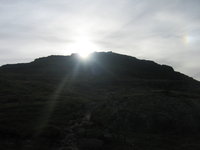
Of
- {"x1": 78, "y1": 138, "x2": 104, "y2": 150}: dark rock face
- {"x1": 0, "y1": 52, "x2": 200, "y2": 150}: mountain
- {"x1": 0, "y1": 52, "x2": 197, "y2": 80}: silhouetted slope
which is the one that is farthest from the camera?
{"x1": 0, "y1": 52, "x2": 197, "y2": 80}: silhouetted slope

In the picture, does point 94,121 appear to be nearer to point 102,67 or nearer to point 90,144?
point 90,144

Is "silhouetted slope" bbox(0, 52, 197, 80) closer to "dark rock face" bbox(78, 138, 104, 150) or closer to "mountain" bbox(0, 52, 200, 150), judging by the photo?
"mountain" bbox(0, 52, 200, 150)

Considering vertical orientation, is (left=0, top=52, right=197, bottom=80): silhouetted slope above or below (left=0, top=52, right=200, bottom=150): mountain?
above

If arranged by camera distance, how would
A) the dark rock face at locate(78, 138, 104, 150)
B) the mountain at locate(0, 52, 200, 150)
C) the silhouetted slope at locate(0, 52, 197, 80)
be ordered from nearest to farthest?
the dark rock face at locate(78, 138, 104, 150) < the mountain at locate(0, 52, 200, 150) < the silhouetted slope at locate(0, 52, 197, 80)

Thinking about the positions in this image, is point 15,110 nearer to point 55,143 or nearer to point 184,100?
point 55,143

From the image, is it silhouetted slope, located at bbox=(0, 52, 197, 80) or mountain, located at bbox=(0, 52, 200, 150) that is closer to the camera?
mountain, located at bbox=(0, 52, 200, 150)

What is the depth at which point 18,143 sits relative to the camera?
152 ft

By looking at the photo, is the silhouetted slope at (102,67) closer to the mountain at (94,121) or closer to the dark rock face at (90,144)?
the mountain at (94,121)

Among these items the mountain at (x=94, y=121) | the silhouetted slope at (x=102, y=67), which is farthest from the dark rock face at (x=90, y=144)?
the silhouetted slope at (x=102, y=67)

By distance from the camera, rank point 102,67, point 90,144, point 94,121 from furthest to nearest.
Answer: point 102,67 → point 94,121 → point 90,144

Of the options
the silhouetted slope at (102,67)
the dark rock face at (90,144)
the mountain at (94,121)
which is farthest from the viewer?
the silhouetted slope at (102,67)

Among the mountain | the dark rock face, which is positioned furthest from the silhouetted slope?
the dark rock face

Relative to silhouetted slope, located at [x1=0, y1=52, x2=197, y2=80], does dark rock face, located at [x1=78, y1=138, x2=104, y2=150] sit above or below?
below

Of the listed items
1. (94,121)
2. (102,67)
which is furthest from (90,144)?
(102,67)
